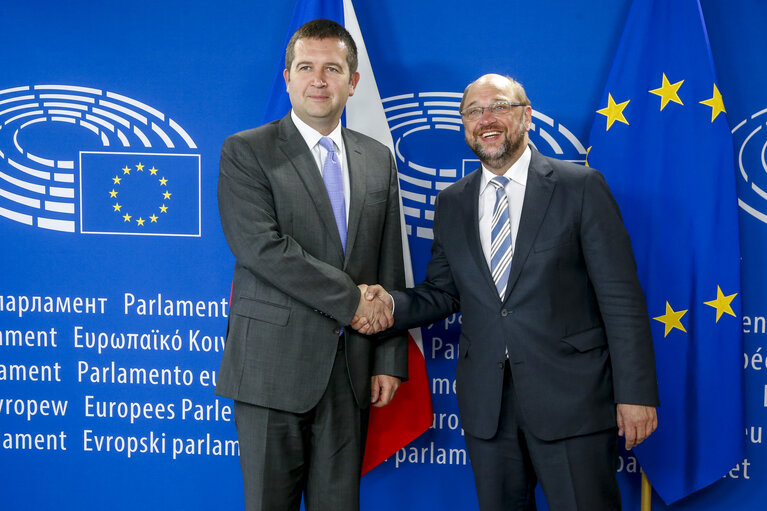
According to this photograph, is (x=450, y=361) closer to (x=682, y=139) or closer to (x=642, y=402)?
(x=642, y=402)

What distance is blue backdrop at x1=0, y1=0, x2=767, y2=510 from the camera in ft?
8.52

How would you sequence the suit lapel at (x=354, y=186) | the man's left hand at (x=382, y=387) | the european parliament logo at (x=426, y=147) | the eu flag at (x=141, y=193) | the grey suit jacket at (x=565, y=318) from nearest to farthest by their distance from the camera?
1. the grey suit jacket at (x=565, y=318)
2. the suit lapel at (x=354, y=186)
3. the man's left hand at (x=382, y=387)
4. the european parliament logo at (x=426, y=147)
5. the eu flag at (x=141, y=193)

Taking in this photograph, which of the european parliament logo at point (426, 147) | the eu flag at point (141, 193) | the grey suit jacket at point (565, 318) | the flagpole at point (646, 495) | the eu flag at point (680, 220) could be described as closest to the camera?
the grey suit jacket at point (565, 318)

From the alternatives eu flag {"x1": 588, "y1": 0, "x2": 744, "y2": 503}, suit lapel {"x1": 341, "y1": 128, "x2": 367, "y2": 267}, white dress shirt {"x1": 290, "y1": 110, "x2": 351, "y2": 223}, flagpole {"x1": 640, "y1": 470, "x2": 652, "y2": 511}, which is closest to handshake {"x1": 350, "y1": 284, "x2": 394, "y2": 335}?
suit lapel {"x1": 341, "y1": 128, "x2": 367, "y2": 267}

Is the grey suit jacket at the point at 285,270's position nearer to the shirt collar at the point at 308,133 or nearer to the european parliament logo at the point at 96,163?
the shirt collar at the point at 308,133

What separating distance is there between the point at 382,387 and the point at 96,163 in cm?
164

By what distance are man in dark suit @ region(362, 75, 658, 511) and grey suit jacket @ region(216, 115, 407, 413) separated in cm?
16

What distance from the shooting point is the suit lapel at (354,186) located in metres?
2.00

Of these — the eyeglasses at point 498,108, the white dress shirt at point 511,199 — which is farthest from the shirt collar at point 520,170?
the eyeglasses at point 498,108

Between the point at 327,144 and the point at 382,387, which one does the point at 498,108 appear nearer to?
the point at 327,144

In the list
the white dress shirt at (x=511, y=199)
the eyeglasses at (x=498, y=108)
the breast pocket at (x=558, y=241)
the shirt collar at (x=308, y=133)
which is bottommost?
the breast pocket at (x=558, y=241)

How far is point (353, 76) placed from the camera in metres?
2.12

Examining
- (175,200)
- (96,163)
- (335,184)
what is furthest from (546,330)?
(96,163)

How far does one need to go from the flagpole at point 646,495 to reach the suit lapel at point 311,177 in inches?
61.5
